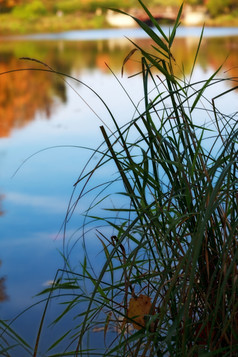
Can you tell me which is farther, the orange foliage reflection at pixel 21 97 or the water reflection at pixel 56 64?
the water reflection at pixel 56 64

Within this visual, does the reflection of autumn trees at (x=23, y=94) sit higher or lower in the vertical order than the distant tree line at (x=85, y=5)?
lower

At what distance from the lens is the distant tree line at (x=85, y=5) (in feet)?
23.0

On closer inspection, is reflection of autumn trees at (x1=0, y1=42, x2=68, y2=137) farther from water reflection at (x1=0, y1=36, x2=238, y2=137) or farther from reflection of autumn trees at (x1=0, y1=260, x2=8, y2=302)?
reflection of autumn trees at (x1=0, y1=260, x2=8, y2=302)

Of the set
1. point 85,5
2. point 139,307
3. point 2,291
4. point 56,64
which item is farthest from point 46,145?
point 85,5

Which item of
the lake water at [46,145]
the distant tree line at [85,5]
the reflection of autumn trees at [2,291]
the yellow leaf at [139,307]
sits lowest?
the yellow leaf at [139,307]

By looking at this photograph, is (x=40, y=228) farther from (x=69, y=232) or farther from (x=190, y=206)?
(x=190, y=206)

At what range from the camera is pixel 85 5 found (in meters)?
7.74

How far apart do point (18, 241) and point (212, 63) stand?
290 cm

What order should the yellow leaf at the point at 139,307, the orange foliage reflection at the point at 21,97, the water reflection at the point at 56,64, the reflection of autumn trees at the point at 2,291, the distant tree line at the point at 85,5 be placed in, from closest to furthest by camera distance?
the yellow leaf at the point at 139,307, the reflection of autumn trees at the point at 2,291, the orange foliage reflection at the point at 21,97, the water reflection at the point at 56,64, the distant tree line at the point at 85,5

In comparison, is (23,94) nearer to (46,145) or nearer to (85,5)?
(46,145)

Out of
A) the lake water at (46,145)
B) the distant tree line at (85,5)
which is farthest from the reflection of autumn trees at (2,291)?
the distant tree line at (85,5)

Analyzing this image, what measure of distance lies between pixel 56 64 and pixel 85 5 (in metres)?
3.73

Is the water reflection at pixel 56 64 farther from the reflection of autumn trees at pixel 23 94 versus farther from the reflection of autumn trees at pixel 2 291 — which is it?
the reflection of autumn trees at pixel 2 291

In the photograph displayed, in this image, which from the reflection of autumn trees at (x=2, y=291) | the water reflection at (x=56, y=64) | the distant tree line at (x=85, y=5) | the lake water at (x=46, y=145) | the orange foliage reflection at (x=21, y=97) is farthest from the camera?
the distant tree line at (x=85, y=5)
